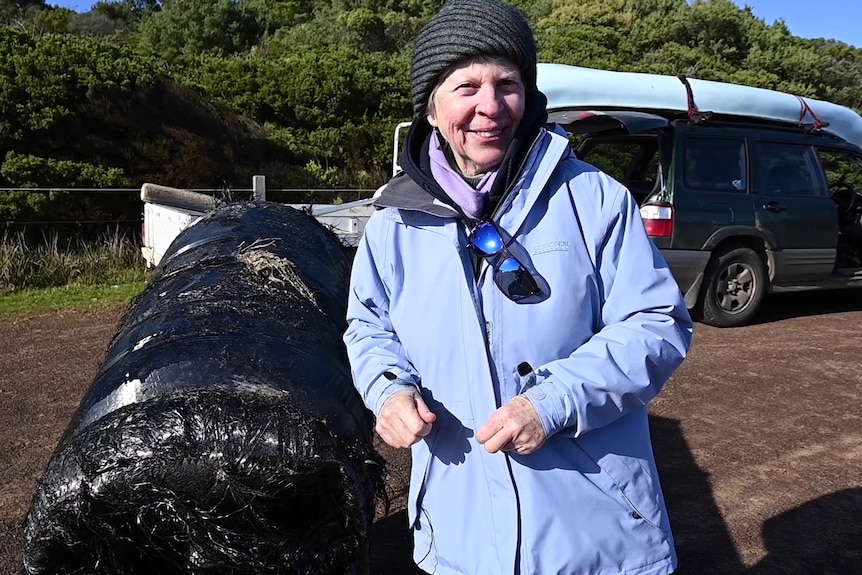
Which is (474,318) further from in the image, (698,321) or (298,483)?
(698,321)

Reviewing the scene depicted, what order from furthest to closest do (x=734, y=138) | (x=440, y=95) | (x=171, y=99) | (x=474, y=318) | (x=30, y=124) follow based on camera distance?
(x=171, y=99) < (x=30, y=124) < (x=734, y=138) < (x=440, y=95) < (x=474, y=318)

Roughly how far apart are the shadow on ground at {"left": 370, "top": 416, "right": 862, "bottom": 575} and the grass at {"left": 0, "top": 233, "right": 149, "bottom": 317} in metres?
5.11

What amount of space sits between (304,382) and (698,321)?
605cm

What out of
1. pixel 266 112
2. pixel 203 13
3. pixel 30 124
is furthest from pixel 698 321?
pixel 203 13

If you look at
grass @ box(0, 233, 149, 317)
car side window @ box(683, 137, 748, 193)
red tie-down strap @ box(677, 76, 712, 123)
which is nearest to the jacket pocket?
car side window @ box(683, 137, 748, 193)

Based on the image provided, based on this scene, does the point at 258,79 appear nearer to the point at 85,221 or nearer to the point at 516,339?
the point at 85,221

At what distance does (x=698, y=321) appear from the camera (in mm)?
7590

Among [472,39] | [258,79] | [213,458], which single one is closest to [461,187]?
[472,39]

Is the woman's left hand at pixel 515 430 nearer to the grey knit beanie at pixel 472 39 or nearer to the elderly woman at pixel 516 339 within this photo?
the elderly woman at pixel 516 339

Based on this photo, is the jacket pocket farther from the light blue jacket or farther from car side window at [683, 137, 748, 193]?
car side window at [683, 137, 748, 193]

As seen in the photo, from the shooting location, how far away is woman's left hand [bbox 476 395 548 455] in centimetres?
154

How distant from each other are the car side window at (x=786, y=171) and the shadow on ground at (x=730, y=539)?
4.00 metres

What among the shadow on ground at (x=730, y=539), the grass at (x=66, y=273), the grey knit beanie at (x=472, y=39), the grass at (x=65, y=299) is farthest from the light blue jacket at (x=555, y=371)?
the grass at (x=66, y=273)

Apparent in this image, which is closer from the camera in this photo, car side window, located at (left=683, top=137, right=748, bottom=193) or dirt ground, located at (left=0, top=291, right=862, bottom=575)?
dirt ground, located at (left=0, top=291, right=862, bottom=575)
